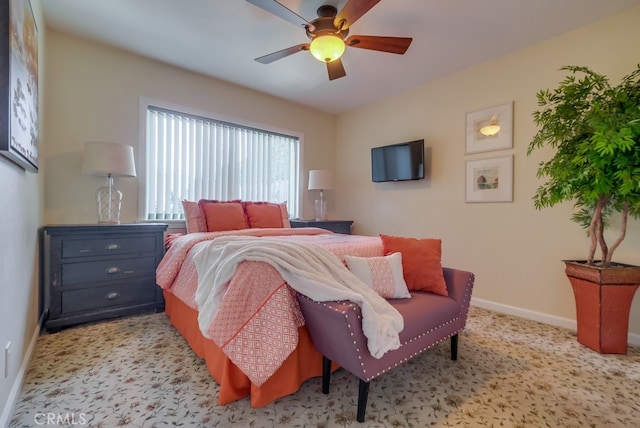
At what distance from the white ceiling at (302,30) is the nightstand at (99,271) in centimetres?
180

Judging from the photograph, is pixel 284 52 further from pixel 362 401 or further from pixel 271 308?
pixel 362 401

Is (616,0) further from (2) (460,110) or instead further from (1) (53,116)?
(1) (53,116)

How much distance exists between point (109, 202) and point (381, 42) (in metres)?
2.96

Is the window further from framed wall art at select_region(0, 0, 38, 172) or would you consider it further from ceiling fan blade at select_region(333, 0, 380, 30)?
ceiling fan blade at select_region(333, 0, 380, 30)

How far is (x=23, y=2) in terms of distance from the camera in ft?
4.95

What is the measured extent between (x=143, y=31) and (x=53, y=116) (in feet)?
3.74

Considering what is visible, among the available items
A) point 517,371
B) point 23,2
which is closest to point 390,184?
point 517,371

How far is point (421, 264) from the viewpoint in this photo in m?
1.94

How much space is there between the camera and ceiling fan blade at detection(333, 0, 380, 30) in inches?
72.2

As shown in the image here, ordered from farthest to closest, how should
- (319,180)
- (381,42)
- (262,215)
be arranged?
(319,180)
(262,215)
(381,42)

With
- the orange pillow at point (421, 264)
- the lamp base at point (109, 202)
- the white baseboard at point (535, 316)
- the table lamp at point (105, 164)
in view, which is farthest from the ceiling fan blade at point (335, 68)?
the white baseboard at point (535, 316)

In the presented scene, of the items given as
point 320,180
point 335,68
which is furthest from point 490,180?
point 320,180

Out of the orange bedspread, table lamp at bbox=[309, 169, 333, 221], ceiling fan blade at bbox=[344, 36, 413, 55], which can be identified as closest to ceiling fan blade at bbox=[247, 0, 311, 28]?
ceiling fan blade at bbox=[344, 36, 413, 55]

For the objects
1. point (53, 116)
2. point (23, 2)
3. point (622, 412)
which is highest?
A: point (23, 2)
